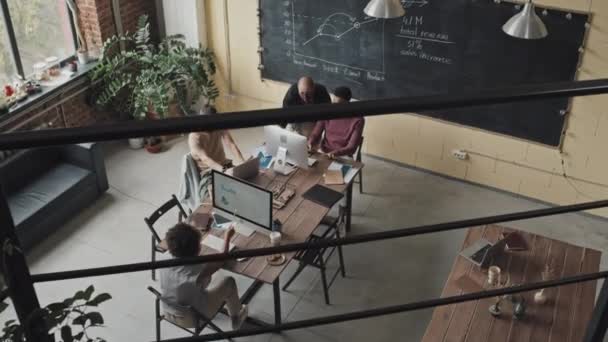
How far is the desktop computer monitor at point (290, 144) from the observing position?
5.79 metres

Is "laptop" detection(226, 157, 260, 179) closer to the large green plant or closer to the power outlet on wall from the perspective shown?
the large green plant

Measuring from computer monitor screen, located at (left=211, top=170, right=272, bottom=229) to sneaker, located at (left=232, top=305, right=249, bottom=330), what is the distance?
678mm

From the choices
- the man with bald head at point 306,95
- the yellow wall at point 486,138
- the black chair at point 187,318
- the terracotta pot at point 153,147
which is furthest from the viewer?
the terracotta pot at point 153,147

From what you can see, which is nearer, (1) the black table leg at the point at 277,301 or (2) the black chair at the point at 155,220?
(1) the black table leg at the point at 277,301

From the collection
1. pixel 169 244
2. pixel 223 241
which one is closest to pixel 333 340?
pixel 223 241

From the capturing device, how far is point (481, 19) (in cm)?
626

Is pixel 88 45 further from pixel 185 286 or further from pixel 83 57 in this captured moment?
pixel 185 286

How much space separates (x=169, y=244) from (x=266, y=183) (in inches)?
57.2

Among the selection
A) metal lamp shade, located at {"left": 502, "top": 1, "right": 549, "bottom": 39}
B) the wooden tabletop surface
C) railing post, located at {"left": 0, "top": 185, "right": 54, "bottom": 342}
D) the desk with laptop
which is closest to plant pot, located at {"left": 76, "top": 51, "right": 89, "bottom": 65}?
the desk with laptop

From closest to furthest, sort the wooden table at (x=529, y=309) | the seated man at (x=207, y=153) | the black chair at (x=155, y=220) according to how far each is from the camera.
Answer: the wooden table at (x=529, y=309)
the black chair at (x=155, y=220)
the seated man at (x=207, y=153)

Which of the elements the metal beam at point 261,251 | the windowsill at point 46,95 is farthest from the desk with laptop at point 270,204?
the metal beam at point 261,251

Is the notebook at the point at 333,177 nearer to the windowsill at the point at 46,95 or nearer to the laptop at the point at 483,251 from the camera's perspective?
the laptop at the point at 483,251

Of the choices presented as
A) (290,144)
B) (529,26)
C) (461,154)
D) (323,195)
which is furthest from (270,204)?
(461,154)

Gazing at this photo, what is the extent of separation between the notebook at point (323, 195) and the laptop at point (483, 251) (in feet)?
3.72
